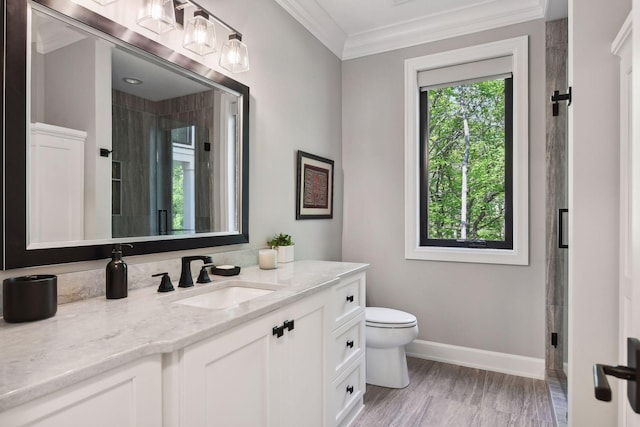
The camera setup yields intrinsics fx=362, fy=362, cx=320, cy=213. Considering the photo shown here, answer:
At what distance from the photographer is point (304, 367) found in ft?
5.05

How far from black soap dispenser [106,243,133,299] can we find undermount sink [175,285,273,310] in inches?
12.2

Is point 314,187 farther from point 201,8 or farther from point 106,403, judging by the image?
point 106,403

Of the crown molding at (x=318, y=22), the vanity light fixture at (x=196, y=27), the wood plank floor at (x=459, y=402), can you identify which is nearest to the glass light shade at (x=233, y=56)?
the vanity light fixture at (x=196, y=27)

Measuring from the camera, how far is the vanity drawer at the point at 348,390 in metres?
1.85

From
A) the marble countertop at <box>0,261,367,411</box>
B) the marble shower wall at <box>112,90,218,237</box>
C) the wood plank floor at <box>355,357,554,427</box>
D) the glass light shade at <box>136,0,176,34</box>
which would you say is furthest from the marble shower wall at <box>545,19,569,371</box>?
the glass light shade at <box>136,0,176,34</box>

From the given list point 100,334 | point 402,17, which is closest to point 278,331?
point 100,334

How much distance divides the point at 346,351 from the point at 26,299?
147cm

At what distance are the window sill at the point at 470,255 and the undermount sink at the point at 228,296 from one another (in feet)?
5.54

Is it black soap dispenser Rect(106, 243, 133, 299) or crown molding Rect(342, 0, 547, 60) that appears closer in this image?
black soap dispenser Rect(106, 243, 133, 299)

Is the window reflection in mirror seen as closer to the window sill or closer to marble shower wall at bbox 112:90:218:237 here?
marble shower wall at bbox 112:90:218:237

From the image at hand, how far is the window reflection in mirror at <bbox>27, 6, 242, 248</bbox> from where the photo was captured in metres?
1.20

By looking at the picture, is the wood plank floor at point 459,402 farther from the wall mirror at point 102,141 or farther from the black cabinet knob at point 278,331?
the wall mirror at point 102,141

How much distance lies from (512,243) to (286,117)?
6.36 ft

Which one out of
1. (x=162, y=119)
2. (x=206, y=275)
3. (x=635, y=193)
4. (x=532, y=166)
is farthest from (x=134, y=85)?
(x=532, y=166)
